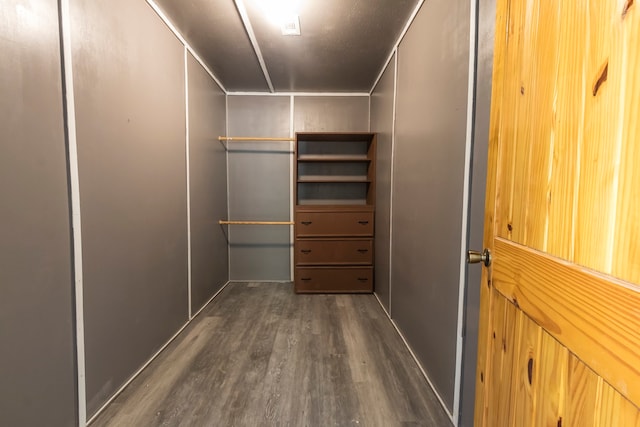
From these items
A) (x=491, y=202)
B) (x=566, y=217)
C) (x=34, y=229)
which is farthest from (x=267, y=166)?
(x=566, y=217)

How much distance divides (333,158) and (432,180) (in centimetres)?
171

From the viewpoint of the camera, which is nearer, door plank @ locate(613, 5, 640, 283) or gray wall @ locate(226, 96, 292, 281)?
door plank @ locate(613, 5, 640, 283)

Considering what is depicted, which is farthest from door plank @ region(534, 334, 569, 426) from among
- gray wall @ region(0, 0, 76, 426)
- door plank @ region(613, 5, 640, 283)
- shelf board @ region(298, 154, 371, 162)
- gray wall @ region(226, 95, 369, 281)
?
gray wall @ region(226, 95, 369, 281)

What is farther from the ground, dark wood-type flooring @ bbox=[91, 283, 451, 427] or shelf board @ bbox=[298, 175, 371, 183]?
shelf board @ bbox=[298, 175, 371, 183]

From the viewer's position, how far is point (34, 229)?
1.05m

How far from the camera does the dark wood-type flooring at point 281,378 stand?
4.54 ft

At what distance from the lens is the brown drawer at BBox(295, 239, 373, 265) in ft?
10.0

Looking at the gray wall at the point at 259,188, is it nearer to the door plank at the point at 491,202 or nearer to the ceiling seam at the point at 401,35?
the ceiling seam at the point at 401,35

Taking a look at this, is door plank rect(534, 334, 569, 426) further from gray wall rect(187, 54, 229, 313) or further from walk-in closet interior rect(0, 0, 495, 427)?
gray wall rect(187, 54, 229, 313)

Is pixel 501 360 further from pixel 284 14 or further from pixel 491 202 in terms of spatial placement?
pixel 284 14

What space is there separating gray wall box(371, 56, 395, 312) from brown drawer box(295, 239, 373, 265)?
146 mm

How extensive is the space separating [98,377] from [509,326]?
5.78 feet

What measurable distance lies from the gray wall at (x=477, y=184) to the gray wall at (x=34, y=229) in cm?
172

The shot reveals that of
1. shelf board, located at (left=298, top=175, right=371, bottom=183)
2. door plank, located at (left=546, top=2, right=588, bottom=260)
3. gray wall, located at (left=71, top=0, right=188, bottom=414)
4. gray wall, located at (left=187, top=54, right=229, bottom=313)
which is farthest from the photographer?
shelf board, located at (left=298, top=175, right=371, bottom=183)
